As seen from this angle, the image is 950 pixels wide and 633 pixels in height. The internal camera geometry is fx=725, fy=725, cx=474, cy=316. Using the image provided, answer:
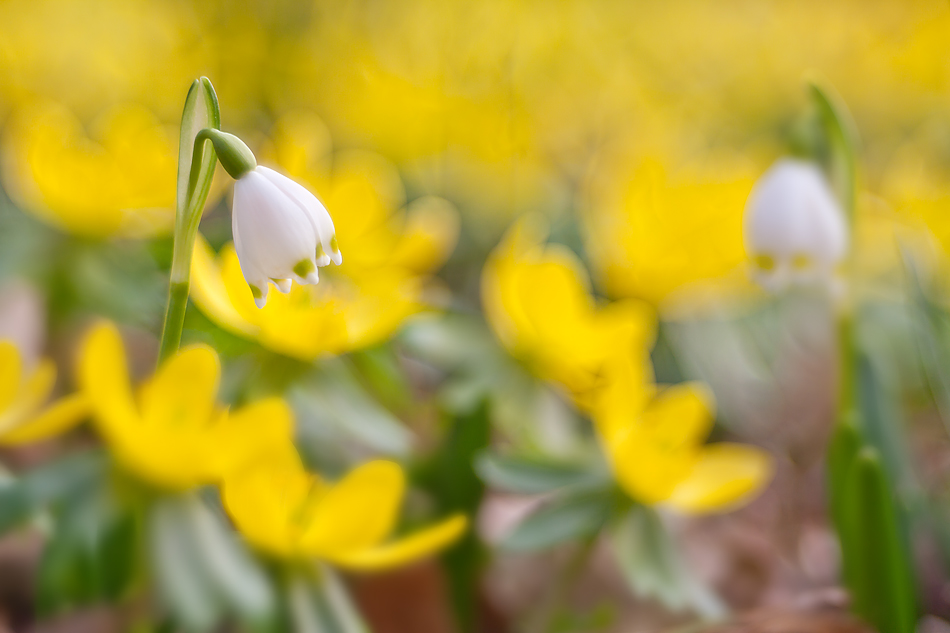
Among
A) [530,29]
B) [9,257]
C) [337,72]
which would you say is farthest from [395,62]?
[9,257]

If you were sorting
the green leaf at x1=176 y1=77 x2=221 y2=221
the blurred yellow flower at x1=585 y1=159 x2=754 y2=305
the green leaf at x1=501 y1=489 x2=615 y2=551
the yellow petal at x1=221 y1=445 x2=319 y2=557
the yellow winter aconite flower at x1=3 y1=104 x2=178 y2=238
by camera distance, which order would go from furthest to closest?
the blurred yellow flower at x1=585 y1=159 x2=754 y2=305 < the yellow winter aconite flower at x1=3 y1=104 x2=178 y2=238 < the green leaf at x1=501 y1=489 x2=615 y2=551 < the yellow petal at x1=221 y1=445 x2=319 y2=557 < the green leaf at x1=176 y1=77 x2=221 y2=221

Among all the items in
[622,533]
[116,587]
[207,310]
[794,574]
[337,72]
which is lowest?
[794,574]

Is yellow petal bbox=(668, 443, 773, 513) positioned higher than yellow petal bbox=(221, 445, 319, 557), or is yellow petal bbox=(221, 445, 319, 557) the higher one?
yellow petal bbox=(221, 445, 319, 557)

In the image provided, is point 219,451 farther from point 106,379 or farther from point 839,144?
point 839,144

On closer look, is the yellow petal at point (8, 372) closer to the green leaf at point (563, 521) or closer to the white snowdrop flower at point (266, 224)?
the white snowdrop flower at point (266, 224)

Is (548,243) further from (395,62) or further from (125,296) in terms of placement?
(395,62)

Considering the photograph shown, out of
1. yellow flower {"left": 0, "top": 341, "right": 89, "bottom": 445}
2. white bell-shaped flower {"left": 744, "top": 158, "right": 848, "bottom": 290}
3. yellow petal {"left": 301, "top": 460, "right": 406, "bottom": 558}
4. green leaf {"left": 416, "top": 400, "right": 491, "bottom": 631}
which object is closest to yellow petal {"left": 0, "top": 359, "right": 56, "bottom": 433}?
yellow flower {"left": 0, "top": 341, "right": 89, "bottom": 445}

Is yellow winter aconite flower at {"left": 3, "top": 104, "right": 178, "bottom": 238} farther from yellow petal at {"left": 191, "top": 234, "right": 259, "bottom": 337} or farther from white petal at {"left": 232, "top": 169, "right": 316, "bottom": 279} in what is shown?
white petal at {"left": 232, "top": 169, "right": 316, "bottom": 279}

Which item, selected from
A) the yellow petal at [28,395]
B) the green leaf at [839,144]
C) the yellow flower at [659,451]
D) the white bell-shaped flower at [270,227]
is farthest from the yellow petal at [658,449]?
the yellow petal at [28,395]
